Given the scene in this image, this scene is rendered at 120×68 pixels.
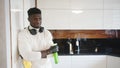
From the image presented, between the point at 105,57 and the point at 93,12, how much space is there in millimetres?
916

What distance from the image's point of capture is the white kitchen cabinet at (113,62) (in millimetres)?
3601

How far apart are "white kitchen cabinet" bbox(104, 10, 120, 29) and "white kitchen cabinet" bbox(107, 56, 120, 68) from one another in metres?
0.63

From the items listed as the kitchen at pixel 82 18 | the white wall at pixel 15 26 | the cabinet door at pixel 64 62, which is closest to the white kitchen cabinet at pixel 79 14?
the kitchen at pixel 82 18

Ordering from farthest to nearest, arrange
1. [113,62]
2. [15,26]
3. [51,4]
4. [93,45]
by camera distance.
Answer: [93,45] < [51,4] < [113,62] < [15,26]

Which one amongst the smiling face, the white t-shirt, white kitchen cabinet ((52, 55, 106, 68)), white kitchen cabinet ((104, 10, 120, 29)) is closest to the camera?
the white t-shirt

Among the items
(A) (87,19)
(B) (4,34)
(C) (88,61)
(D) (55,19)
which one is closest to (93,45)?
(C) (88,61)

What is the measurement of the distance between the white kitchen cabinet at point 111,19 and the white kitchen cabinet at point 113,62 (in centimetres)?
63

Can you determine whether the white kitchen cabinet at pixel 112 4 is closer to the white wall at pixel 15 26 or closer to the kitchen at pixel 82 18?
the kitchen at pixel 82 18

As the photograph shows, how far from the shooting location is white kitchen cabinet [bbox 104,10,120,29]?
12.5 feet

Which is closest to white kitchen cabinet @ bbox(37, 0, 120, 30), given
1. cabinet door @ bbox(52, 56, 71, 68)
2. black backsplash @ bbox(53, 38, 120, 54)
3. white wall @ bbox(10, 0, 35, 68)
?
black backsplash @ bbox(53, 38, 120, 54)

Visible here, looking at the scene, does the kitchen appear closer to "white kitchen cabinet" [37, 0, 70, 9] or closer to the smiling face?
"white kitchen cabinet" [37, 0, 70, 9]

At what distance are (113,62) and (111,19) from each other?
86 centimetres

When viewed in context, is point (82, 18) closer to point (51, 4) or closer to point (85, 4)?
point (85, 4)

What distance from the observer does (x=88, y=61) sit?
371 cm
